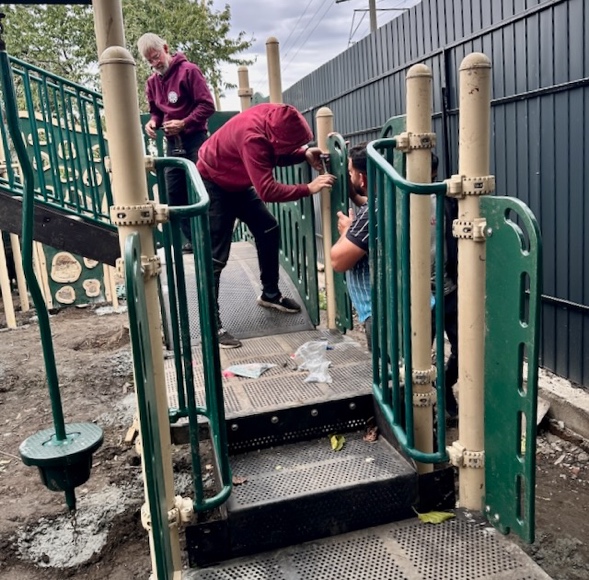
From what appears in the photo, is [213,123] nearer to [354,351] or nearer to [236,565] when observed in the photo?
[354,351]

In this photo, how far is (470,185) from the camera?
229cm

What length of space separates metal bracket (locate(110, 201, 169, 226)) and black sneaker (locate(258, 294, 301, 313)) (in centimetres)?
264

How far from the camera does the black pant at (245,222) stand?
4.22 metres

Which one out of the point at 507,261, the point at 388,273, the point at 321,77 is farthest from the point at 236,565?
the point at 321,77

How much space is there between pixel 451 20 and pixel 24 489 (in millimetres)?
4814

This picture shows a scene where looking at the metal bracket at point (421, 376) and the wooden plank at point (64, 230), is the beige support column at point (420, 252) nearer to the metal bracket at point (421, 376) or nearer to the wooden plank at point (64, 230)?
the metal bracket at point (421, 376)

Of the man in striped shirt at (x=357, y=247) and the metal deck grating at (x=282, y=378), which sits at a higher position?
the man in striped shirt at (x=357, y=247)

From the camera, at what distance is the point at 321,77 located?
9148 millimetres

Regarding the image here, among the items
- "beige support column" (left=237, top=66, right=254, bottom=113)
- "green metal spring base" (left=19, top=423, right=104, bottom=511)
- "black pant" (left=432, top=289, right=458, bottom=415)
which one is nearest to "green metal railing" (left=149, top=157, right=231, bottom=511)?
"green metal spring base" (left=19, top=423, right=104, bottom=511)

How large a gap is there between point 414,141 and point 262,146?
4.56ft

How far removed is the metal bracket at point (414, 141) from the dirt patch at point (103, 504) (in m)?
1.99

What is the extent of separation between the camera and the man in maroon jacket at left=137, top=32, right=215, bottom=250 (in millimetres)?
5180

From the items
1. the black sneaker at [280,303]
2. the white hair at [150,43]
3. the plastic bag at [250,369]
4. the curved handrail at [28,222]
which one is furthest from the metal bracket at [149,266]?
the white hair at [150,43]

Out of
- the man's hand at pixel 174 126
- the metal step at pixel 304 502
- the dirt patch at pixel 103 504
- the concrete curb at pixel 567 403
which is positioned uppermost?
the man's hand at pixel 174 126
